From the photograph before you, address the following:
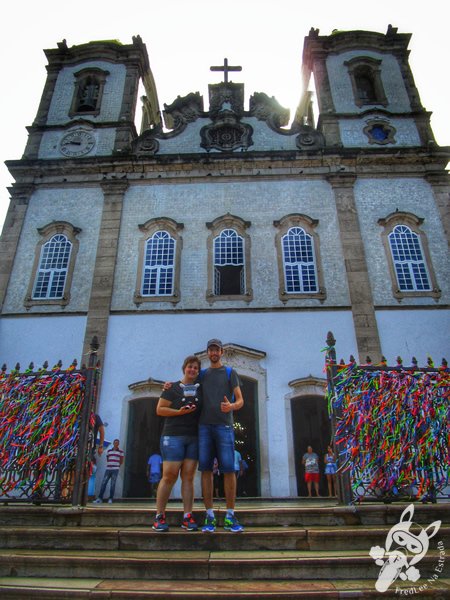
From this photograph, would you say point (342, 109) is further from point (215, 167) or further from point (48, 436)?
point (48, 436)

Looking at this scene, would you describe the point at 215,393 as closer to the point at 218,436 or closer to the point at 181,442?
the point at 218,436

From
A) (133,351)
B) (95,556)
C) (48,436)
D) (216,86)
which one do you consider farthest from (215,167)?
(95,556)

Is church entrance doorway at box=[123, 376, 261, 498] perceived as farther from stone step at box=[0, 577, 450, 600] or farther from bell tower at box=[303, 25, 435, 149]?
bell tower at box=[303, 25, 435, 149]

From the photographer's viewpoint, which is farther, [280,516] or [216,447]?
[280,516]

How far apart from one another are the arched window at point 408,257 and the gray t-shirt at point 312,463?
16.7 ft

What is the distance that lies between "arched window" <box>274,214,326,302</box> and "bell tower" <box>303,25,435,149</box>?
3.75m

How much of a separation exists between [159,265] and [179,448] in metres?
9.14

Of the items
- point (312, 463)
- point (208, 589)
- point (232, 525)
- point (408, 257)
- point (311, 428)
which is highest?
point (408, 257)

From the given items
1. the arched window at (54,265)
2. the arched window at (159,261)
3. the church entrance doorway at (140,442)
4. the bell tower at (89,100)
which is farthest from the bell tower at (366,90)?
the church entrance doorway at (140,442)

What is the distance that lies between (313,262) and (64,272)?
756cm

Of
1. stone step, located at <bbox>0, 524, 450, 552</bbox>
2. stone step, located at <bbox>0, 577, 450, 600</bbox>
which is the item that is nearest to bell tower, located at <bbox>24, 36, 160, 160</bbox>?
stone step, located at <bbox>0, 524, 450, 552</bbox>

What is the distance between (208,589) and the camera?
11.1 feet

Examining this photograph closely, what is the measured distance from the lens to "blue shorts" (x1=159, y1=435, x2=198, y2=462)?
15.1ft

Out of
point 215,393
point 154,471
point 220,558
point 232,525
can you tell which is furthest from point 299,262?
point 220,558
